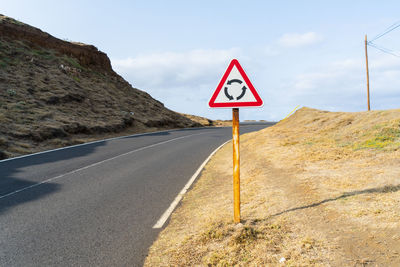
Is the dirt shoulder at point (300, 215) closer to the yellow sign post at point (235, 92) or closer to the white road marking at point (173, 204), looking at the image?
Result: the white road marking at point (173, 204)

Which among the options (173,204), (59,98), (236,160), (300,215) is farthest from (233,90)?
(59,98)

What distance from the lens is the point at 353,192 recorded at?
559 centimetres

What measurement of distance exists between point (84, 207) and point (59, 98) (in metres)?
25.0

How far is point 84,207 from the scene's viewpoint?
6445 millimetres

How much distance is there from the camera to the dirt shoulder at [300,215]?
3672 millimetres

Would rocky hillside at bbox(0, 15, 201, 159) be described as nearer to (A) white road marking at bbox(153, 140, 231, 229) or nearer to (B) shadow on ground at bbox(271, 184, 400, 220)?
(A) white road marking at bbox(153, 140, 231, 229)

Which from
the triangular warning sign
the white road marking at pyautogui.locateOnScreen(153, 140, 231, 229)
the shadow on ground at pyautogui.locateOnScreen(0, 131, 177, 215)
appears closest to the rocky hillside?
the shadow on ground at pyautogui.locateOnScreen(0, 131, 177, 215)

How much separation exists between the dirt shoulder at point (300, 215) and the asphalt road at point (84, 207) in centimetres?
59

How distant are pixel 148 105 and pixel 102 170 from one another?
1306 inches

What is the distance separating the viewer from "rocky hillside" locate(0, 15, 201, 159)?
64.7ft

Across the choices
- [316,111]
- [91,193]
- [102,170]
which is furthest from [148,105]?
[91,193]

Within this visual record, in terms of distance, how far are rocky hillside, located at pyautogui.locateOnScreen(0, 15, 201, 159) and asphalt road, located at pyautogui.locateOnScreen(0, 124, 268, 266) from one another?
6.32m

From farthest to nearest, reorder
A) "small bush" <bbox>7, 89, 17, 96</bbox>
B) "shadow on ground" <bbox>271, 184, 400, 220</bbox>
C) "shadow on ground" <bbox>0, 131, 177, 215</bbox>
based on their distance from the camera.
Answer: "small bush" <bbox>7, 89, 17, 96</bbox>
"shadow on ground" <bbox>0, 131, 177, 215</bbox>
"shadow on ground" <bbox>271, 184, 400, 220</bbox>

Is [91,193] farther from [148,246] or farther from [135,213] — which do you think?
[148,246]
